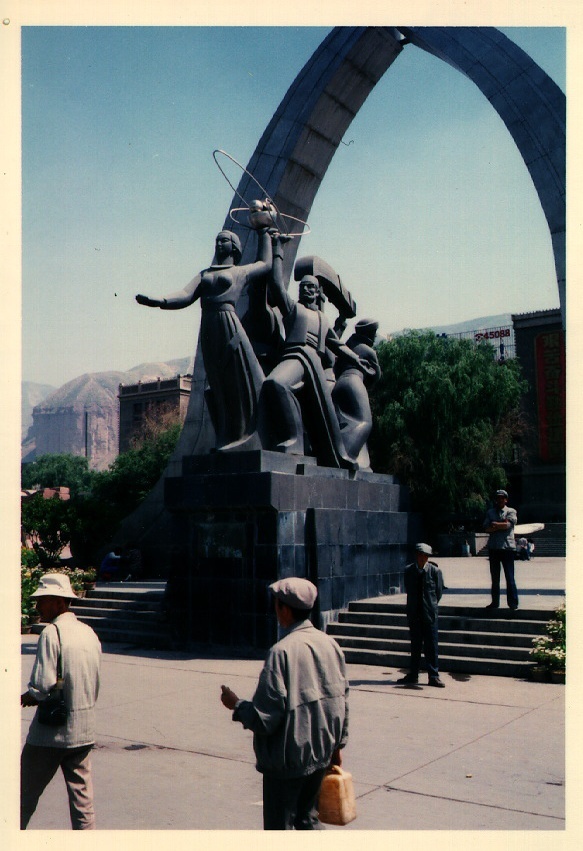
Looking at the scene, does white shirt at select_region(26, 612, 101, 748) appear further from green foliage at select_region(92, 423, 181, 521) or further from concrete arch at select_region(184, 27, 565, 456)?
green foliage at select_region(92, 423, 181, 521)

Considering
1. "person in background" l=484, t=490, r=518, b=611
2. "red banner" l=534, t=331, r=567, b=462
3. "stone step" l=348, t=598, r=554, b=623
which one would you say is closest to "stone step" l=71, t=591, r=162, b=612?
"stone step" l=348, t=598, r=554, b=623

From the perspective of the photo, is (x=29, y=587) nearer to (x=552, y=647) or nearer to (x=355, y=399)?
(x=355, y=399)

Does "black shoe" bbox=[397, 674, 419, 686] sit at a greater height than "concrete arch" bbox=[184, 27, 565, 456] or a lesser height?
lesser

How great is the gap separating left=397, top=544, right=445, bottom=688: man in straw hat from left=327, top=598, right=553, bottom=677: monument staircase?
869 mm

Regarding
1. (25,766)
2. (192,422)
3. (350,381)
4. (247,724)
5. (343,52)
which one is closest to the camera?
(247,724)

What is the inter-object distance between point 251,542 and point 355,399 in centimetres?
359

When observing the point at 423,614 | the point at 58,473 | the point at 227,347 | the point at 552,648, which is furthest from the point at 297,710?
the point at 58,473

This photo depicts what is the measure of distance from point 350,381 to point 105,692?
6462 mm

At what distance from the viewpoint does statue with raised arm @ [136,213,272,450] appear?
10.8 metres

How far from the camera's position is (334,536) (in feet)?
36.5

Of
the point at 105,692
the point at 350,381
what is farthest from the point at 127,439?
the point at 105,692

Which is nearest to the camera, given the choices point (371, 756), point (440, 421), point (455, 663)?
point (371, 756)

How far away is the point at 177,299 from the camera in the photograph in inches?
414
